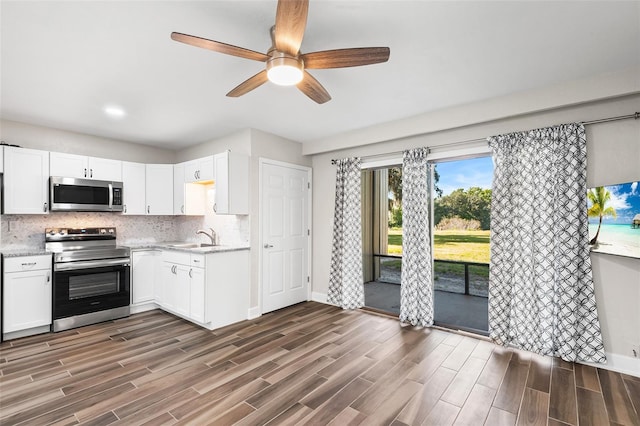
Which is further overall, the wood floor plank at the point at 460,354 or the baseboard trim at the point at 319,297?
the baseboard trim at the point at 319,297

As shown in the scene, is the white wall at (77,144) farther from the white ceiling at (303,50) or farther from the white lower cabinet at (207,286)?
the white lower cabinet at (207,286)

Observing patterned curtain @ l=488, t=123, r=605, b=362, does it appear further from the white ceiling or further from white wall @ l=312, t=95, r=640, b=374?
the white ceiling

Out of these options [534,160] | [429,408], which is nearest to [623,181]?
[534,160]

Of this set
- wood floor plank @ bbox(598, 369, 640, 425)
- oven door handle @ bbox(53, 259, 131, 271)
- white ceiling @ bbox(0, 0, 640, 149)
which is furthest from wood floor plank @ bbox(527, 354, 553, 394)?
oven door handle @ bbox(53, 259, 131, 271)

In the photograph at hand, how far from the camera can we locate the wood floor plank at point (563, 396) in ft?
6.88

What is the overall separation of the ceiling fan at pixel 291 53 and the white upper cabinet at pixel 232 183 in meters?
2.03

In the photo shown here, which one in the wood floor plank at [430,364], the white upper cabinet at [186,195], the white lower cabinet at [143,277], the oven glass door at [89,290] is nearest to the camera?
the wood floor plank at [430,364]

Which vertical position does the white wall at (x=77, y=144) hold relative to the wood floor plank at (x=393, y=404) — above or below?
above

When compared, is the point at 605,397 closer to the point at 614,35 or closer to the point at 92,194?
the point at 614,35

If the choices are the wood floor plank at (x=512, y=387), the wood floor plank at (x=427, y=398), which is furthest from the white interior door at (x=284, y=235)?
the wood floor plank at (x=512, y=387)

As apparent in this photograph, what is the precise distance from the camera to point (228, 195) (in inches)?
154

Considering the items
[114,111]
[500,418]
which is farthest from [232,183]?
[500,418]

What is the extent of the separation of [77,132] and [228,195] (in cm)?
248

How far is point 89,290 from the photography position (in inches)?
153
